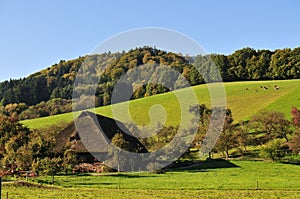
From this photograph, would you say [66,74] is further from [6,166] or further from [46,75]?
[6,166]

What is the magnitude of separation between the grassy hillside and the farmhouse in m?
19.1

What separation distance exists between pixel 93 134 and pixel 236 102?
132 feet

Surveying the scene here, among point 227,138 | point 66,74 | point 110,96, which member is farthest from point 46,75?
point 227,138

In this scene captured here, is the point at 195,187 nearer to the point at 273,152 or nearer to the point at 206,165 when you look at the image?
the point at 206,165

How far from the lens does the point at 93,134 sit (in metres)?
47.5

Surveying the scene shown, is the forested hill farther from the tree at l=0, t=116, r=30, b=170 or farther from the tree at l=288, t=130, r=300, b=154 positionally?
the tree at l=288, t=130, r=300, b=154

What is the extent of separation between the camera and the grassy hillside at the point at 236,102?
70.7 m

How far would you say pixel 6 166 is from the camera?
123 feet

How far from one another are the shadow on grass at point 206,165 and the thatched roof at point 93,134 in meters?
5.79

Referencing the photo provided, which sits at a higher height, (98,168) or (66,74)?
(66,74)

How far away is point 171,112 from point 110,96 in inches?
1242

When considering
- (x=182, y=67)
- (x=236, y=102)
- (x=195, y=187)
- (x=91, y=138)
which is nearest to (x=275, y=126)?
(x=236, y=102)

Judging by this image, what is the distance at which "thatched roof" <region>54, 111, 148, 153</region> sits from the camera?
45.2 metres

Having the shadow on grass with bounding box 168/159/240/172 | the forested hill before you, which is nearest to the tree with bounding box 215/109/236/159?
the shadow on grass with bounding box 168/159/240/172
